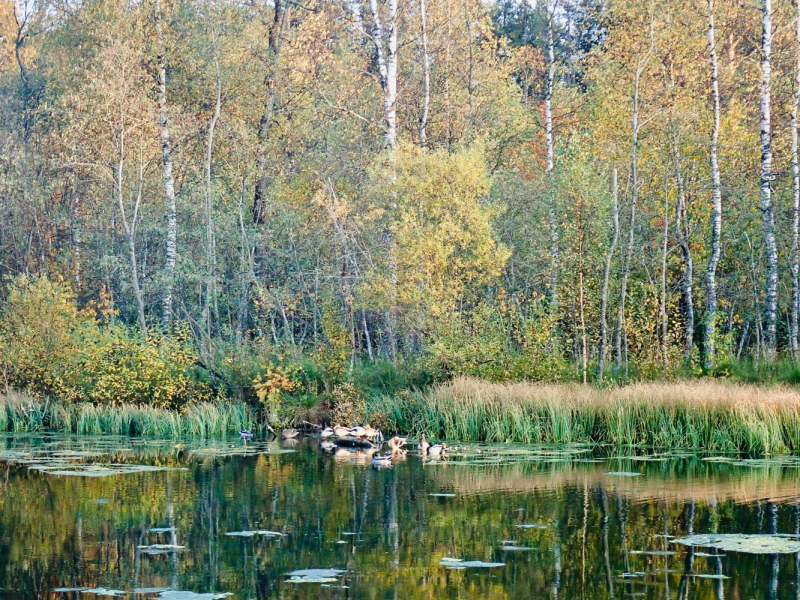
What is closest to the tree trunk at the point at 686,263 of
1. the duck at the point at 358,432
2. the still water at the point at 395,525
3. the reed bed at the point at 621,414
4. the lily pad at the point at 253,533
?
the reed bed at the point at 621,414

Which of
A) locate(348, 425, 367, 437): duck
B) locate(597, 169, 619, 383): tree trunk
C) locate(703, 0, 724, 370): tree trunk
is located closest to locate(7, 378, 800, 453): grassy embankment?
locate(348, 425, 367, 437): duck

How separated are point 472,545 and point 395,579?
4.63 feet

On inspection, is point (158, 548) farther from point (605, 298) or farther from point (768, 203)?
point (768, 203)

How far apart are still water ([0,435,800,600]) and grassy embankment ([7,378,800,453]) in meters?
1.11

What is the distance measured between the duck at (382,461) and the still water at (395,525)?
0.20 metres

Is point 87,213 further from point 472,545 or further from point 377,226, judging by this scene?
point 472,545

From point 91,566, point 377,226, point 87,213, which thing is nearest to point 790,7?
point 377,226

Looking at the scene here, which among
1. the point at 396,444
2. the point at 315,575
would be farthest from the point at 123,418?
the point at 315,575

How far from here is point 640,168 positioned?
26.6m

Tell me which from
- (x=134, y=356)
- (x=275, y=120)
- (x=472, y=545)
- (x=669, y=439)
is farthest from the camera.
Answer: (x=275, y=120)

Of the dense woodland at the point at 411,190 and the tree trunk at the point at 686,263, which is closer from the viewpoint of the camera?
the dense woodland at the point at 411,190

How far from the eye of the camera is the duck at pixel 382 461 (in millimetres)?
15453

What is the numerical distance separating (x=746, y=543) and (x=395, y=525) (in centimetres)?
339

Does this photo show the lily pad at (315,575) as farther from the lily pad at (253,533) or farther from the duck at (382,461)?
the duck at (382,461)
